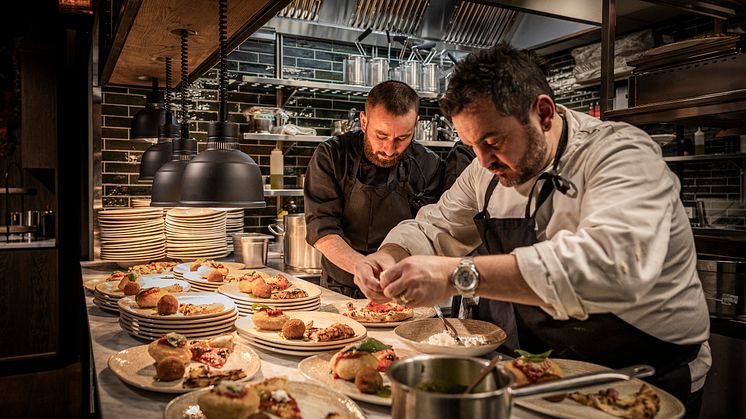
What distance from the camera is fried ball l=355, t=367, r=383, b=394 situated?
1.38 m

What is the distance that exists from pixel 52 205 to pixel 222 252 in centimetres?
344

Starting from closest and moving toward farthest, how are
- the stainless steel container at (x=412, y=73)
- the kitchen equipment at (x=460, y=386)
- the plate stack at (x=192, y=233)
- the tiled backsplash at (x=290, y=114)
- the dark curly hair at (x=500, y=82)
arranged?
the kitchen equipment at (x=460, y=386) → the dark curly hair at (x=500, y=82) → the plate stack at (x=192, y=233) → the tiled backsplash at (x=290, y=114) → the stainless steel container at (x=412, y=73)

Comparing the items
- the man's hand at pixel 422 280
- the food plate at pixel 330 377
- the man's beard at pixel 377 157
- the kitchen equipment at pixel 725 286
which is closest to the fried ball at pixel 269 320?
the food plate at pixel 330 377

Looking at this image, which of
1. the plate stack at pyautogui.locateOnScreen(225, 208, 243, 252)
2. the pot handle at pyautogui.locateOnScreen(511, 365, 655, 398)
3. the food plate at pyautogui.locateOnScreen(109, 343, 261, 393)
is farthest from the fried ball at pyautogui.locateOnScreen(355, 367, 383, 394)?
the plate stack at pyautogui.locateOnScreen(225, 208, 243, 252)

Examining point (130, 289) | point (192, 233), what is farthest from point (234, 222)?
point (130, 289)

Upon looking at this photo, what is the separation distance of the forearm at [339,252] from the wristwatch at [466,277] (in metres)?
1.35

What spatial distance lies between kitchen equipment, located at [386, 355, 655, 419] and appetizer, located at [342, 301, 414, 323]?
0.99 meters

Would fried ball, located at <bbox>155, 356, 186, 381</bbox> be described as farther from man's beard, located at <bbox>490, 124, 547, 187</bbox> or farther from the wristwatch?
man's beard, located at <bbox>490, 124, 547, 187</bbox>

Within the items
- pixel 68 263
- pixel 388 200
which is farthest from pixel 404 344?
pixel 68 263

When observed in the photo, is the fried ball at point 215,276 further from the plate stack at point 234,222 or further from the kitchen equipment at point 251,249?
the plate stack at point 234,222

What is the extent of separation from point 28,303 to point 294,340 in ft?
14.0

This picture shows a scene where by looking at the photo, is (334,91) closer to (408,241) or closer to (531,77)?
(408,241)

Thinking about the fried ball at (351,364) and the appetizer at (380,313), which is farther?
the appetizer at (380,313)

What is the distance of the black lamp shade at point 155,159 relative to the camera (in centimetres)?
346
